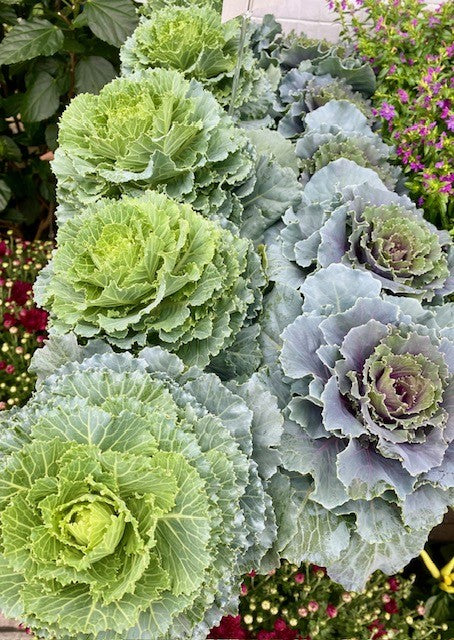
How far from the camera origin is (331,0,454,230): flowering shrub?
68.9 inches

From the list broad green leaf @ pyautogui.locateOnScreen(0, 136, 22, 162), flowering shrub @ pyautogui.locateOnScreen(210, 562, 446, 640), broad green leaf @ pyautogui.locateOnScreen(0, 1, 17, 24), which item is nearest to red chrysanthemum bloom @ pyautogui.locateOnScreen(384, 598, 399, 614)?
flowering shrub @ pyautogui.locateOnScreen(210, 562, 446, 640)

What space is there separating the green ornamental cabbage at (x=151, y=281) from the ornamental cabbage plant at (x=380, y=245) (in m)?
0.23

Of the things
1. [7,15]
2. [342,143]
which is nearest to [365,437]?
[342,143]

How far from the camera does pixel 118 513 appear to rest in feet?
2.95

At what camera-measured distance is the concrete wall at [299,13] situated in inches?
90.0

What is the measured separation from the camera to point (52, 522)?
0.88 m

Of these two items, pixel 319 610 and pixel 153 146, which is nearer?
pixel 153 146

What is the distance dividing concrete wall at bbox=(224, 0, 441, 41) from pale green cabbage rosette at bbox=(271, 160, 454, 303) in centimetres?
116

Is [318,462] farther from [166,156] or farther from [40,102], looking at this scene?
[40,102]

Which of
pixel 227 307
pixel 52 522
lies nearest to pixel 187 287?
pixel 227 307

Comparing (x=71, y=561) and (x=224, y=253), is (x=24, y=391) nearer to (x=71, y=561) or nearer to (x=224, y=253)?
(x=224, y=253)

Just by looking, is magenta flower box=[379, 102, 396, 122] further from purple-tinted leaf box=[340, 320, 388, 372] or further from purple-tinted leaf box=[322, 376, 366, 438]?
purple-tinted leaf box=[322, 376, 366, 438]

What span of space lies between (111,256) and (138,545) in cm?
61

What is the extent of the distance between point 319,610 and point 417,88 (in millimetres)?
1691
